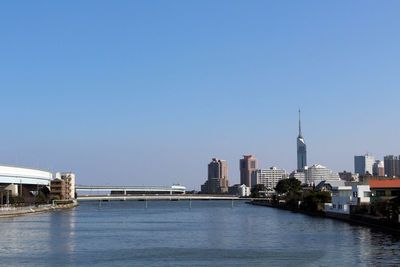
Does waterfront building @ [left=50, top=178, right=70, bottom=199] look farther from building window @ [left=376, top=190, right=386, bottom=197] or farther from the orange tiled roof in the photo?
building window @ [left=376, top=190, right=386, bottom=197]

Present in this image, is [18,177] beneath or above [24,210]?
above

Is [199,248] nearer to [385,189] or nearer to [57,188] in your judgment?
[385,189]

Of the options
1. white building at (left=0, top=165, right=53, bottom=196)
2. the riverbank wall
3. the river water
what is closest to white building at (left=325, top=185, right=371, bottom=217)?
the riverbank wall

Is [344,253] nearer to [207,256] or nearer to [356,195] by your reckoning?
[207,256]

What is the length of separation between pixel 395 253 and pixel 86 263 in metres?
24.4

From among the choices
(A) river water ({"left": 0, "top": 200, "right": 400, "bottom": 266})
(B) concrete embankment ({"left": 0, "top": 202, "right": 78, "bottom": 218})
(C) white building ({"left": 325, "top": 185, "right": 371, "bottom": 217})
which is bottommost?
(B) concrete embankment ({"left": 0, "top": 202, "right": 78, "bottom": 218})

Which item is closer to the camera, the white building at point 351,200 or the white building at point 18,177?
the white building at point 351,200

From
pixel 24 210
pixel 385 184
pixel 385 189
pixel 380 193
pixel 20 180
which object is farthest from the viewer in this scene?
pixel 20 180

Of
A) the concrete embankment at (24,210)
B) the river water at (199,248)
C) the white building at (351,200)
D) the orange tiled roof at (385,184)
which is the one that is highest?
the orange tiled roof at (385,184)

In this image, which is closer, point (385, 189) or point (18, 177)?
point (385, 189)

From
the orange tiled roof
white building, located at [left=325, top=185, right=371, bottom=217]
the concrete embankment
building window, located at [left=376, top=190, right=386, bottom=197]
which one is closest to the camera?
white building, located at [left=325, top=185, right=371, bottom=217]

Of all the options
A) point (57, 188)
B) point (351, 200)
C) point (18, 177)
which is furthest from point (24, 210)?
point (351, 200)

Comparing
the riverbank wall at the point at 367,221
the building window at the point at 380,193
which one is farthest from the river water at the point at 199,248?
the building window at the point at 380,193

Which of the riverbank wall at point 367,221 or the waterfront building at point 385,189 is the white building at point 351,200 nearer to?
the waterfront building at point 385,189
